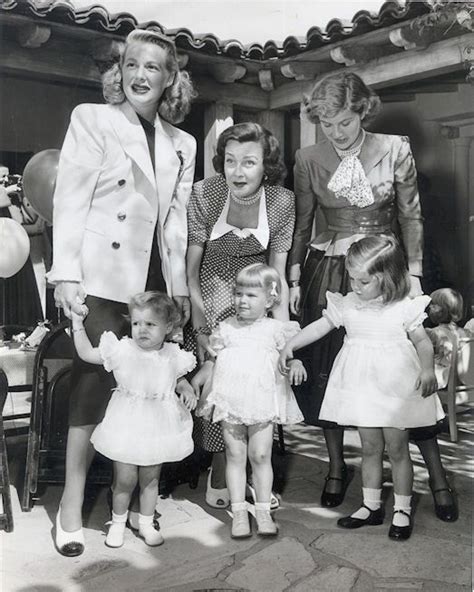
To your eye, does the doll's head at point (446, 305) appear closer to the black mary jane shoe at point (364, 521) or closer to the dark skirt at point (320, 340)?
the dark skirt at point (320, 340)

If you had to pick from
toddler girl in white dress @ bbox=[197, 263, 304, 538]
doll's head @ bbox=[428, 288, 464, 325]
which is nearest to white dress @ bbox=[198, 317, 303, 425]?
toddler girl in white dress @ bbox=[197, 263, 304, 538]

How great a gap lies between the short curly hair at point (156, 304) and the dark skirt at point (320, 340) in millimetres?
819

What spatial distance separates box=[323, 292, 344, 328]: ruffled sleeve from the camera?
3170 millimetres

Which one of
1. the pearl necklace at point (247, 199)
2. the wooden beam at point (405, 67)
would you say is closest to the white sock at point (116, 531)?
the pearl necklace at point (247, 199)

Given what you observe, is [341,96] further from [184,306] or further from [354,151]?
[184,306]

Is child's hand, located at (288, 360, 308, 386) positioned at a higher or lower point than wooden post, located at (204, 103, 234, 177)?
lower

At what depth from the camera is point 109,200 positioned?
3.02m

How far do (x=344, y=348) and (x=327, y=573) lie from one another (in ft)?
3.19

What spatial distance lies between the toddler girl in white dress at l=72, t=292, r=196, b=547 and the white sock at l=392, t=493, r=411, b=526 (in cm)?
98

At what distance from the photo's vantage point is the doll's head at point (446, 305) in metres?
3.79

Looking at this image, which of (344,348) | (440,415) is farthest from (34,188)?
(440,415)

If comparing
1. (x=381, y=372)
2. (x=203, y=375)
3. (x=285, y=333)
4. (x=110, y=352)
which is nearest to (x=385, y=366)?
(x=381, y=372)

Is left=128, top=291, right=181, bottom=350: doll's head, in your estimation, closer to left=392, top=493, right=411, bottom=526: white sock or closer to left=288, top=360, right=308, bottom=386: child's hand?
left=288, top=360, right=308, bottom=386: child's hand

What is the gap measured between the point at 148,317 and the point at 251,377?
540 mm
